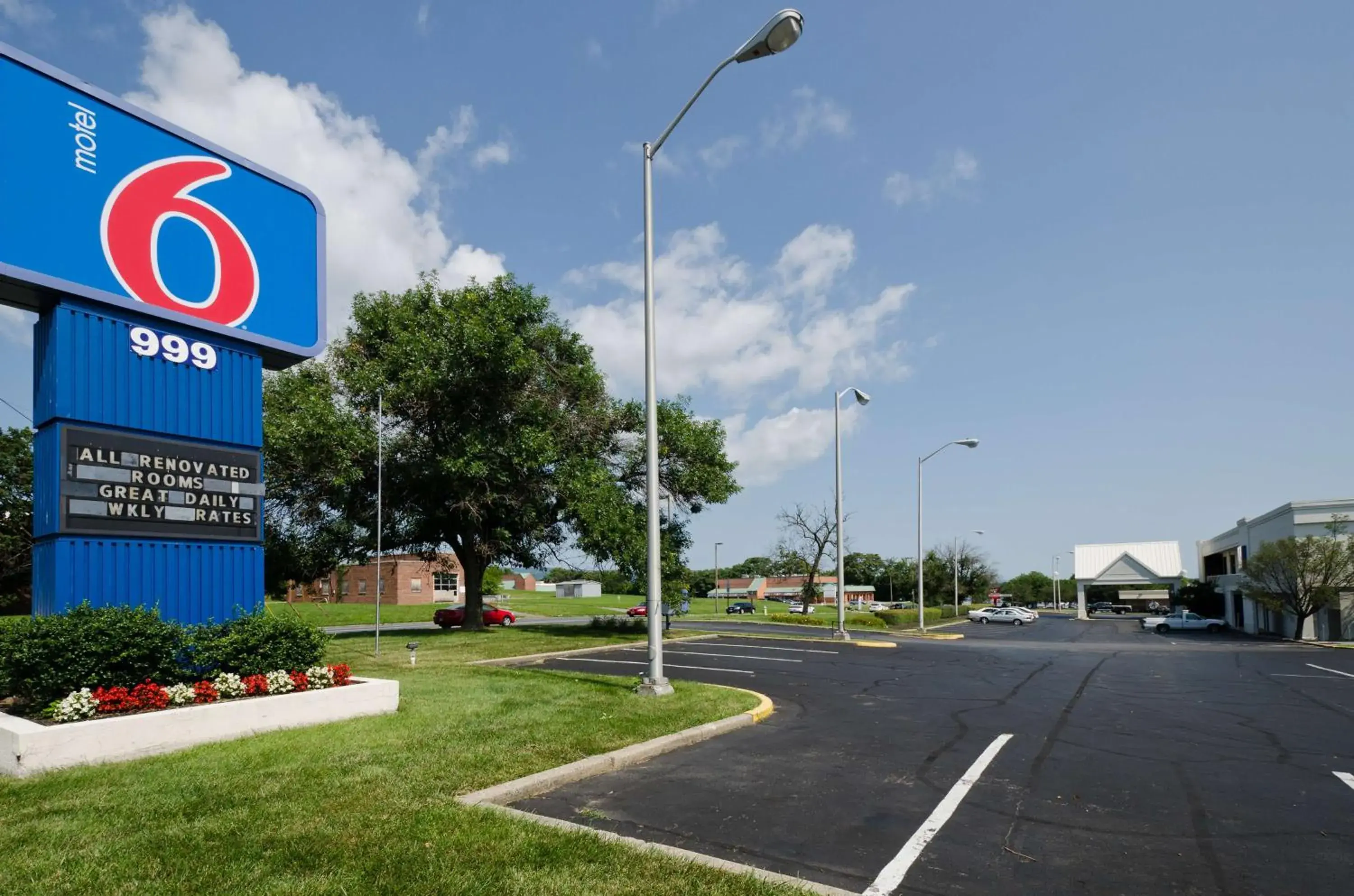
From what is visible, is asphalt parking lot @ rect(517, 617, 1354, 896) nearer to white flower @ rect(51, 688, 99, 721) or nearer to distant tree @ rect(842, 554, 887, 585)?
white flower @ rect(51, 688, 99, 721)

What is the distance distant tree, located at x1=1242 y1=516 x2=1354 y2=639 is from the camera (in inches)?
1516

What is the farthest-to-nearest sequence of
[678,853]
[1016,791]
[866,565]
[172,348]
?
1. [866,565]
2. [172,348]
3. [1016,791]
4. [678,853]

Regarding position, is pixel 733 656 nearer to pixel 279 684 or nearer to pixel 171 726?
pixel 279 684

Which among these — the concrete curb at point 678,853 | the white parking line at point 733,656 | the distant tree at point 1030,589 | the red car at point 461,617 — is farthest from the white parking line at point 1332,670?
the distant tree at point 1030,589

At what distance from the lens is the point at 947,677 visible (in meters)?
18.1

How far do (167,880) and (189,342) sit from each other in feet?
26.1

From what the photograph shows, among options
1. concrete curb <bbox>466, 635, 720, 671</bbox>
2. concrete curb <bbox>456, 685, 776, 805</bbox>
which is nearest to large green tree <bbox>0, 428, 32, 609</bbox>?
concrete curb <bbox>466, 635, 720, 671</bbox>

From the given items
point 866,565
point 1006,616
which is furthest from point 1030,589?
point 1006,616

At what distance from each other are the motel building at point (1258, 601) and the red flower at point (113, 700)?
45.9 meters

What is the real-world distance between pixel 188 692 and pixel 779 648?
17.9 meters

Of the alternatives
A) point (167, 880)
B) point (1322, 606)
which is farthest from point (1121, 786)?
point (1322, 606)

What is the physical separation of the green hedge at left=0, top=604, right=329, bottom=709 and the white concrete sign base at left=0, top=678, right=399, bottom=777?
0.54 m

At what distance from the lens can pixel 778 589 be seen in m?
136

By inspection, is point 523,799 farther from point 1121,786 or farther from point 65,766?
point 1121,786
